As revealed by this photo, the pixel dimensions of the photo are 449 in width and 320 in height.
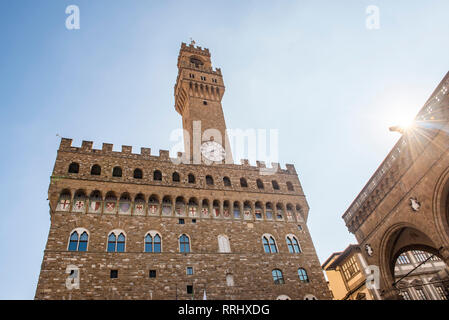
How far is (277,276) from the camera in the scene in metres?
20.7

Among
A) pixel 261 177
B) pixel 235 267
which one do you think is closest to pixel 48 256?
pixel 235 267

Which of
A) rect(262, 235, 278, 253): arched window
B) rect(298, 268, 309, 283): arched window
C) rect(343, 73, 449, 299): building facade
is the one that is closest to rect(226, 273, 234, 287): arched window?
rect(262, 235, 278, 253): arched window

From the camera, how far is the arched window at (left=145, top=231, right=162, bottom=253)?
19219mm

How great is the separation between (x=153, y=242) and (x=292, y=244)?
381 inches

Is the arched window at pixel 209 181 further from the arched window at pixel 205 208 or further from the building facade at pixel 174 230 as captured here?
the arched window at pixel 205 208

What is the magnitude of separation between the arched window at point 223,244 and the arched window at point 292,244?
4.50 metres

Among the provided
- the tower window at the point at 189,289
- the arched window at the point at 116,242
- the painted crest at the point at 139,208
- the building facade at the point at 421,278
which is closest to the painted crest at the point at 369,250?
the tower window at the point at 189,289

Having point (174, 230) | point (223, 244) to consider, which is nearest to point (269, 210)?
point (223, 244)

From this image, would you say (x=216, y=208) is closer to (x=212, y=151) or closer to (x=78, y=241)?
(x=212, y=151)

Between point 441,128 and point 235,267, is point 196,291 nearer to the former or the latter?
point 235,267

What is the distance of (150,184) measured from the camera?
2144 centimetres

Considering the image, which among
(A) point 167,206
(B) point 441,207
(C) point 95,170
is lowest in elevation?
(B) point 441,207

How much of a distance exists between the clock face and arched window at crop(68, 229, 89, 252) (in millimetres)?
10759
